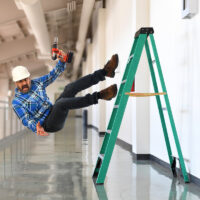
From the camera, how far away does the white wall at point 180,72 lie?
3.46m

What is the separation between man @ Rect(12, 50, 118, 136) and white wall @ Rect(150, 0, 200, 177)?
996 mm

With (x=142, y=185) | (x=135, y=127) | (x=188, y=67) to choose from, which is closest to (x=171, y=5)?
(x=188, y=67)

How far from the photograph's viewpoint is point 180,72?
393 cm

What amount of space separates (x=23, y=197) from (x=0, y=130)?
506cm

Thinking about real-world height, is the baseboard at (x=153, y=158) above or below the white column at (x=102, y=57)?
below

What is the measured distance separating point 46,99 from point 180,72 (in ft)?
5.52

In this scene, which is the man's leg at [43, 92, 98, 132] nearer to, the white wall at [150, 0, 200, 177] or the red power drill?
the red power drill

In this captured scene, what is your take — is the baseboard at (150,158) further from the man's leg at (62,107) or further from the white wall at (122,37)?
the man's leg at (62,107)

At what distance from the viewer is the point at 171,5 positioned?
13.7ft

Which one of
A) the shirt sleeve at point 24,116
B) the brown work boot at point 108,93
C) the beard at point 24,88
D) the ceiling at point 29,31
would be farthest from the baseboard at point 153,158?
the ceiling at point 29,31

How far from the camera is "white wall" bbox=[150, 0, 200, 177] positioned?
3.46 meters

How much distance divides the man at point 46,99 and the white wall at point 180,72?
1.00 m

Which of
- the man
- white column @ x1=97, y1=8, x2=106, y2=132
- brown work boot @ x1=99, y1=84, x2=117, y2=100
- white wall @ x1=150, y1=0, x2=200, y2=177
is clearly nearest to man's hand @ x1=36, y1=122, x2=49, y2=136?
the man

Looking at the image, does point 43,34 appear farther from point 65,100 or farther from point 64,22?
point 65,100
